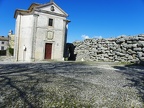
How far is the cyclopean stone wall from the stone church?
5.16 metres

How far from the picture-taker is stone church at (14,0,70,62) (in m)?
21.4

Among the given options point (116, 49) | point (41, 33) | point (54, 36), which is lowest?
point (116, 49)

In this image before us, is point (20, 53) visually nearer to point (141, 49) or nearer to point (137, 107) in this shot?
point (141, 49)

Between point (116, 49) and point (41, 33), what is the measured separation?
11337 millimetres

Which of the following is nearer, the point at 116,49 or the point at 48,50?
the point at 116,49

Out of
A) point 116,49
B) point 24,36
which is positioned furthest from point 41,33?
point 116,49

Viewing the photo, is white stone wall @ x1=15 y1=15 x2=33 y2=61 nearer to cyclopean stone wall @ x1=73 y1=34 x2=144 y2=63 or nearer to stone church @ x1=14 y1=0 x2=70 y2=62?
stone church @ x1=14 y1=0 x2=70 y2=62

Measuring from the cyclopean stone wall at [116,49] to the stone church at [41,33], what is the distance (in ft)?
16.9

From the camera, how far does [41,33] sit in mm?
21984

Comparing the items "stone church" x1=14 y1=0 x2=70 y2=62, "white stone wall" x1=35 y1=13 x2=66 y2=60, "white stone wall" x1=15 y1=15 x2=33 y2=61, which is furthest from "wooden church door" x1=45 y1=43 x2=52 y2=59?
"white stone wall" x1=15 y1=15 x2=33 y2=61

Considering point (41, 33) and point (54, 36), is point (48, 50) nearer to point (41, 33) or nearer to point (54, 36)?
point (54, 36)

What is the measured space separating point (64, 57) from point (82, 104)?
69.3 feet

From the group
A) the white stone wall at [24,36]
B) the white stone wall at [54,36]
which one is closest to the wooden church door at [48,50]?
the white stone wall at [54,36]

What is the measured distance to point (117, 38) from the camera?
47.8 ft
